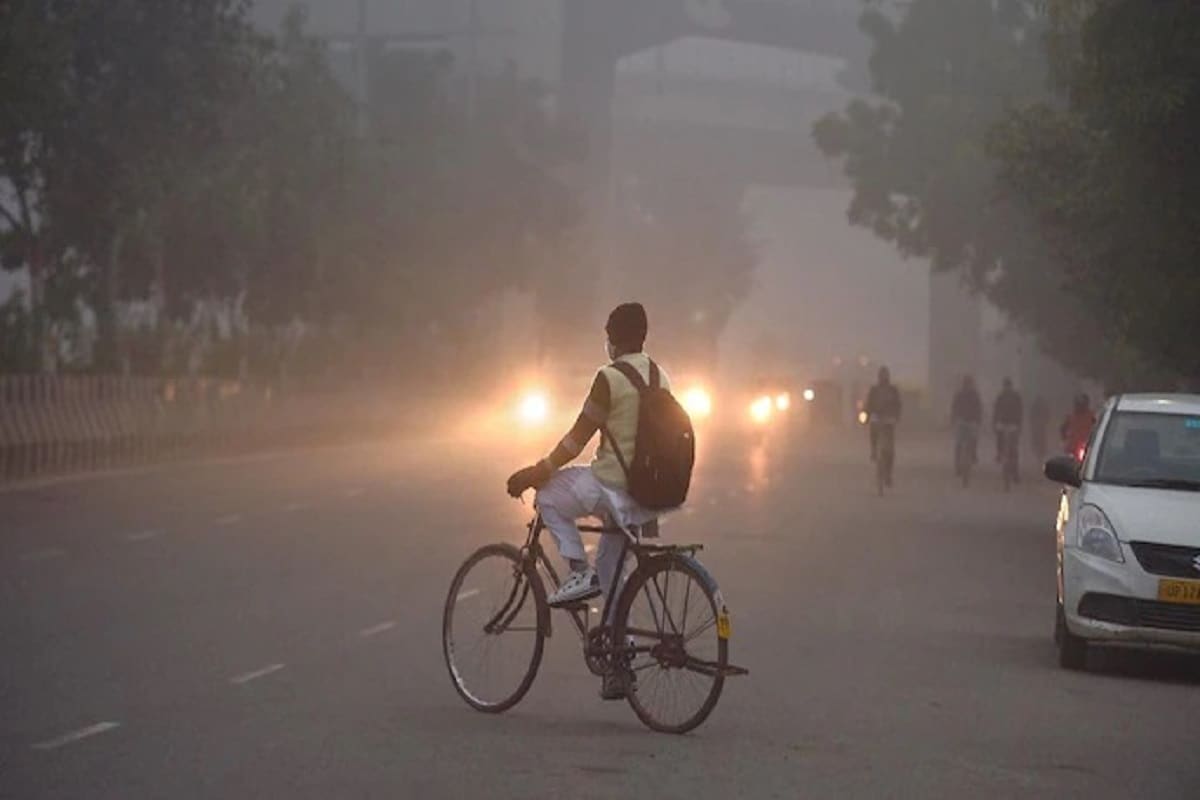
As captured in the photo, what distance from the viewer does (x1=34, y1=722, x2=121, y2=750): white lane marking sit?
11.6 metres

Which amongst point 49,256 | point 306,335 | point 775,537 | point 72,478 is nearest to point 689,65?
point 306,335

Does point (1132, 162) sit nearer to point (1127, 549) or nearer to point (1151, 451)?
point (1151, 451)

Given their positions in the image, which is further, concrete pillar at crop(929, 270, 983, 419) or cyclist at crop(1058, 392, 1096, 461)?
concrete pillar at crop(929, 270, 983, 419)

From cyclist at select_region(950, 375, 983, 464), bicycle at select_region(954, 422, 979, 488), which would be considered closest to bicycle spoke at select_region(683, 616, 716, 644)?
cyclist at select_region(950, 375, 983, 464)

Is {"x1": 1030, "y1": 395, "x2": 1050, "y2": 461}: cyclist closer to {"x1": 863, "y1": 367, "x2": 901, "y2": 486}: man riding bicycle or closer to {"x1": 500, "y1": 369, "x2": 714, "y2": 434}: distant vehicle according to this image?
{"x1": 500, "y1": 369, "x2": 714, "y2": 434}: distant vehicle

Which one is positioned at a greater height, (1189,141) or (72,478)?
(1189,141)

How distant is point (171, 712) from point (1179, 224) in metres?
16.6

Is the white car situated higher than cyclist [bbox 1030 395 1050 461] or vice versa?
the white car

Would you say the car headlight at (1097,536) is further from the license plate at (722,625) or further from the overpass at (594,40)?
the overpass at (594,40)

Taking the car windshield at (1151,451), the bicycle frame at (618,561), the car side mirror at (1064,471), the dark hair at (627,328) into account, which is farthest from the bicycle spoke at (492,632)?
the car windshield at (1151,451)

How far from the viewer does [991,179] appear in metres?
57.7

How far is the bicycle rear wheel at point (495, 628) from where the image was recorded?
12664 millimetres

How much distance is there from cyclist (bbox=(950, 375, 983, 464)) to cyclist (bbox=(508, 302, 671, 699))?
34.1m

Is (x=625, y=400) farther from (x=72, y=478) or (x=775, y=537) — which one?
(x=72, y=478)
